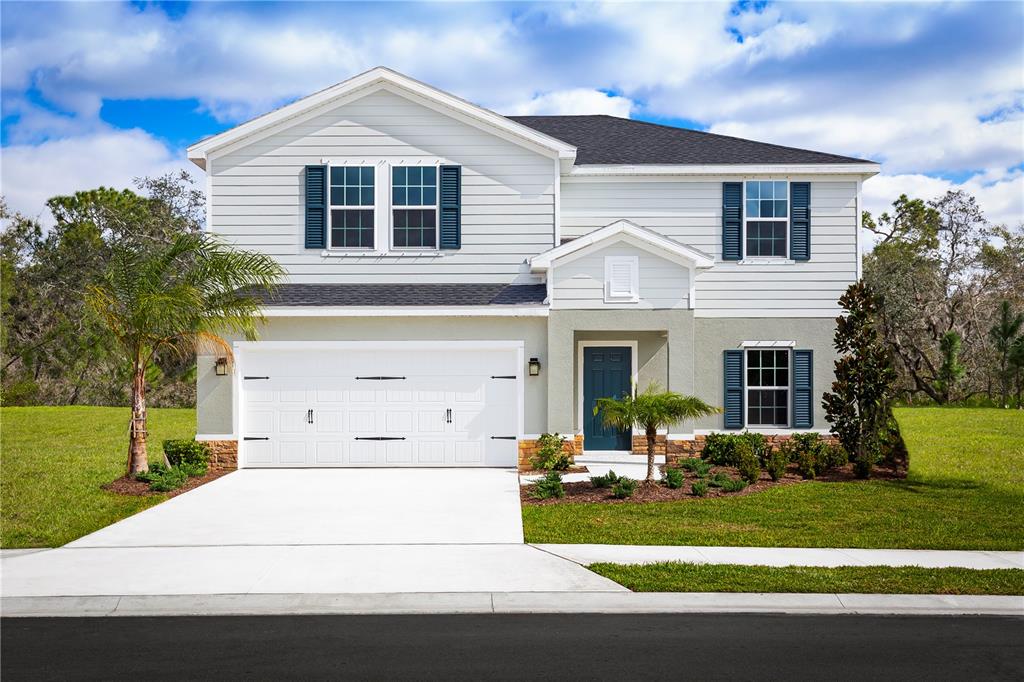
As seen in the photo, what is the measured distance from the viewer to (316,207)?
16922mm

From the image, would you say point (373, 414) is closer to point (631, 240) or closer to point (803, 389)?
point (631, 240)

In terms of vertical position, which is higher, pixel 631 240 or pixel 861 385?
pixel 631 240

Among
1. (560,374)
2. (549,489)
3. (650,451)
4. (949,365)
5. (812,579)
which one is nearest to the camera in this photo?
(812,579)

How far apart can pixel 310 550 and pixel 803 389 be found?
11.5 metres

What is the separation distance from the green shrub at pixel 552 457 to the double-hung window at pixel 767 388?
4.44 metres

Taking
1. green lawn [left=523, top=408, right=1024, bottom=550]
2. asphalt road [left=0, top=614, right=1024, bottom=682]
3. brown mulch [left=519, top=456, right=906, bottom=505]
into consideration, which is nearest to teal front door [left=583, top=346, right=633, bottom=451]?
brown mulch [left=519, top=456, right=906, bottom=505]

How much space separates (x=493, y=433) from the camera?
53.6 feet

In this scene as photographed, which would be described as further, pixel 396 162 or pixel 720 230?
pixel 720 230

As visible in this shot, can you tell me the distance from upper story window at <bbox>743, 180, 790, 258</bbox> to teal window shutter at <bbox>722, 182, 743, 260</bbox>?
0.38 feet

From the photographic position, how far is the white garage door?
16.3 meters

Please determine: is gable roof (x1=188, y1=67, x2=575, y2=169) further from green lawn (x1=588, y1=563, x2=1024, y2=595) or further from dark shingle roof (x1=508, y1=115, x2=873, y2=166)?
green lawn (x1=588, y1=563, x2=1024, y2=595)

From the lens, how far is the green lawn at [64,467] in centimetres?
1100

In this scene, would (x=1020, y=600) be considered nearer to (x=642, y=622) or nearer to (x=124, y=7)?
(x=642, y=622)

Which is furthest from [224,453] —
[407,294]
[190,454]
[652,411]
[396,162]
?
[652,411]
